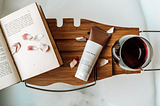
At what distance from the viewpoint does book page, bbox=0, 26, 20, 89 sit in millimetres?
412

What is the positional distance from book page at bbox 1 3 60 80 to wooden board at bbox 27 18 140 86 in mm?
53

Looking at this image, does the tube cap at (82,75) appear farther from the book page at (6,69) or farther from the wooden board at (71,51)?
the book page at (6,69)

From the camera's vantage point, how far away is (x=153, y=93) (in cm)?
68

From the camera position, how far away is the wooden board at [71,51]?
1.50ft

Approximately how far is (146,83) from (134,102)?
0.12 m

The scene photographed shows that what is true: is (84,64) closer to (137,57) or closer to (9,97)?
(137,57)

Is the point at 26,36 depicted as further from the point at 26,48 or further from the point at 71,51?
the point at 71,51

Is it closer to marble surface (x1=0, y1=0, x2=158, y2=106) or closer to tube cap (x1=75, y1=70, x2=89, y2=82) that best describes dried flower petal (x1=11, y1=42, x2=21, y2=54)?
tube cap (x1=75, y1=70, x2=89, y2=82)

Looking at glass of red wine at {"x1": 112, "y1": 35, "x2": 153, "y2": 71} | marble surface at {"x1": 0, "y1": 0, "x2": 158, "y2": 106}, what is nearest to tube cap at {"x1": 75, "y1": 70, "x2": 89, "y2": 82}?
glass of red wine at {"x1": 112, "y1": 35, "x2": 153, "y2": 71}

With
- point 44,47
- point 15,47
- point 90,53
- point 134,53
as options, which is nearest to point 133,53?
point 134,53

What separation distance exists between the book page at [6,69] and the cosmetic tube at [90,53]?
21cm

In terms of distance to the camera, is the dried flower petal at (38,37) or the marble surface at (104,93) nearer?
the dried flower petal at (38,37)

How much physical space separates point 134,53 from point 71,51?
211 mm

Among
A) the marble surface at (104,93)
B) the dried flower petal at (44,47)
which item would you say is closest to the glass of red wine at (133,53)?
the dried flower petal at (44,47)
